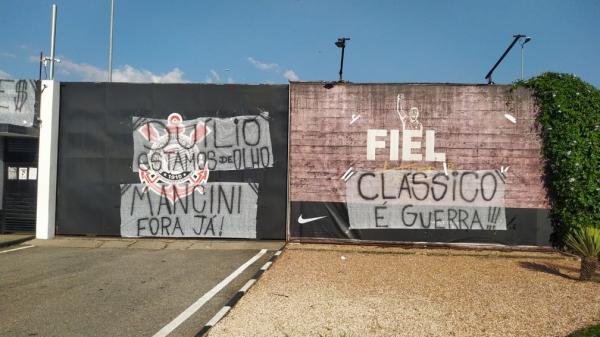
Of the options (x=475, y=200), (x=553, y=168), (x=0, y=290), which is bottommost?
(x=0, y=290)

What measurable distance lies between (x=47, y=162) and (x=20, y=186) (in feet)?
4.54

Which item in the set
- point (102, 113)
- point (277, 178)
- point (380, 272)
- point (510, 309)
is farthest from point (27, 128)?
point (510, 309)

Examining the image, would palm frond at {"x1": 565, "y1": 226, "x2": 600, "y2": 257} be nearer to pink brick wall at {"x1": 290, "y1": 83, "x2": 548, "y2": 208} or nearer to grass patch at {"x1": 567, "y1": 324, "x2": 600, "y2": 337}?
pink brick wall at {"x1": 290, "y1": 83, "x2": 548, "y2": 208}

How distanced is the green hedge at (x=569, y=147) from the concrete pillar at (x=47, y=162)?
13122 millimetres

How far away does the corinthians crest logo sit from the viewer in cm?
1140

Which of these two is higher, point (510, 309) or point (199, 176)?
point (199, 176)

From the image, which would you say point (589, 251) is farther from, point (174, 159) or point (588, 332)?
point (174, 159)

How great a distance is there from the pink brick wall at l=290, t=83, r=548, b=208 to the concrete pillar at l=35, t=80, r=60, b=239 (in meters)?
6.81

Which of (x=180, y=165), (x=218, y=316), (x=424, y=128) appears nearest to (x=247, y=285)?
(x=218, y=316)

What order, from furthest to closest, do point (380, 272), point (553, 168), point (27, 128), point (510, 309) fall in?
point (27, 128) < point (553, 168) < point (380, 272) < point (510, 309)

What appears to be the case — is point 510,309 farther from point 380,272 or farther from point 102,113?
point 102,113

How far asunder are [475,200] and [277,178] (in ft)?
17.8

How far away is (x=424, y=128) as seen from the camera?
11.1 meters

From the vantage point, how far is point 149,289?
6.73 m
